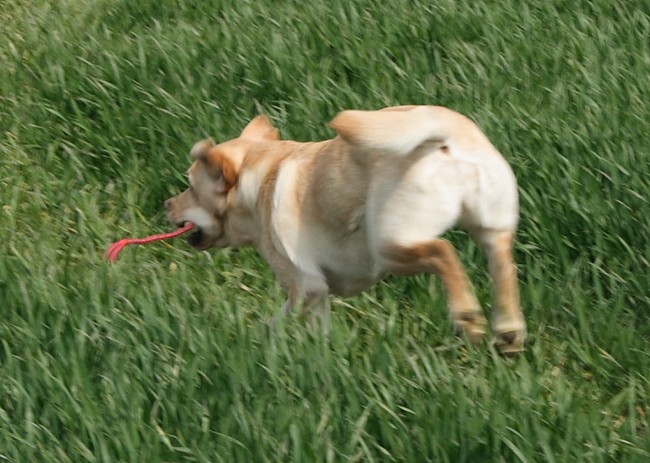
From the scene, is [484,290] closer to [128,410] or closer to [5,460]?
[128,410]

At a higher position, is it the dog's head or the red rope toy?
the dog's head

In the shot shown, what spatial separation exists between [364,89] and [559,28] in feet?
3.12

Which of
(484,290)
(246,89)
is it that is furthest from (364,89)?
(484,290)

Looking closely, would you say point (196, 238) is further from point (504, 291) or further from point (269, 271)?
point (504, 291)

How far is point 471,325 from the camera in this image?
13.0 ft

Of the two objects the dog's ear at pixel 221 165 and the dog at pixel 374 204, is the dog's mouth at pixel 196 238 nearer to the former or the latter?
the dog at pixel 374 204

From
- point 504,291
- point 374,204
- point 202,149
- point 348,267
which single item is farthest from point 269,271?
point 504,291

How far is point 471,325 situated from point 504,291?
0.18 metres

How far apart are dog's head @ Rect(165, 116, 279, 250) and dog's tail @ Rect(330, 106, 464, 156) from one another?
897 millimetres

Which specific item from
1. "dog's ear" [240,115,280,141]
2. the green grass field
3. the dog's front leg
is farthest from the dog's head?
the dog's front leg

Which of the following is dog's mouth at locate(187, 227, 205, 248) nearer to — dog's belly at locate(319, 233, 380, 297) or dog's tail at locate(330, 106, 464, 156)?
dog's belly at locate(319, 233, 380, 297)

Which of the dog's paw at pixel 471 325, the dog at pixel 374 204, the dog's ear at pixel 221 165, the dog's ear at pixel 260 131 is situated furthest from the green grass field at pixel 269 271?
the dog's ear at pixel 260 131

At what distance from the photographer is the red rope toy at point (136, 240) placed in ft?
16.2

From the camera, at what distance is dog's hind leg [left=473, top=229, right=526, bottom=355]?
13.3 ft
